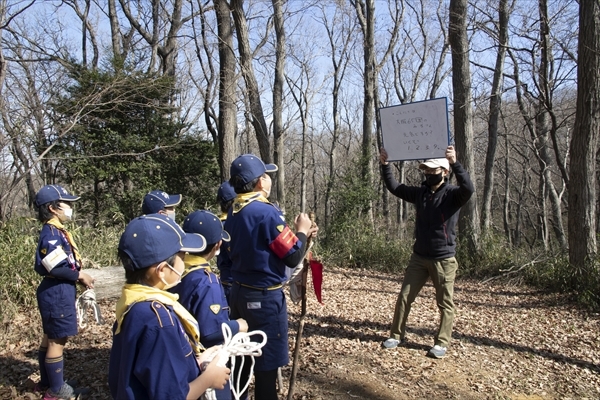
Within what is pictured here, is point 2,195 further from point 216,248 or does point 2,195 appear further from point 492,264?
point 492,264

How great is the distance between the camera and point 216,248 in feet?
9.44

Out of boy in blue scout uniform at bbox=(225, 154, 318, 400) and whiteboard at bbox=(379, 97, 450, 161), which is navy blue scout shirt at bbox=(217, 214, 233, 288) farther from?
whiteboard at bbox=(379, 97, 450, 161)

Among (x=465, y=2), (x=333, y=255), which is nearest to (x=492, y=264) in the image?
(x=333, y=255)

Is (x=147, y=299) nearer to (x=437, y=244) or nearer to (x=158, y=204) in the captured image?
(x=158, y=204)

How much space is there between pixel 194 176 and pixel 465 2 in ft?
29.0

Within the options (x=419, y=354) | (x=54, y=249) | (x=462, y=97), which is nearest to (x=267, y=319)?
(x=54, y=249)

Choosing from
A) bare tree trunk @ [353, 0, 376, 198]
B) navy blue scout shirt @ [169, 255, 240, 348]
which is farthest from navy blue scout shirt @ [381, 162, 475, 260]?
bare tree trunk @ [353, 0, 376, 198]

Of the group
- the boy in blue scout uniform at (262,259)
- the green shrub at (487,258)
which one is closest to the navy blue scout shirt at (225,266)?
the boy in blue scout uniform at (262,259)

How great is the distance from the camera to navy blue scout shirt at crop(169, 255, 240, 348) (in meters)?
2.52

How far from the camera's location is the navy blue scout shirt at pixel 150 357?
1.63 meters

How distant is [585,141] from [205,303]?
677cm

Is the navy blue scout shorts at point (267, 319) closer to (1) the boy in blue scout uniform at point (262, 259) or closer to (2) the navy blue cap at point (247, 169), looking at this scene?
(1) the boy in blue scout uniform at point (262, 259)

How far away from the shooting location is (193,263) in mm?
2678

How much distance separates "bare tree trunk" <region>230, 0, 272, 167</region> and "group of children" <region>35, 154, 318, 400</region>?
7.50 m
